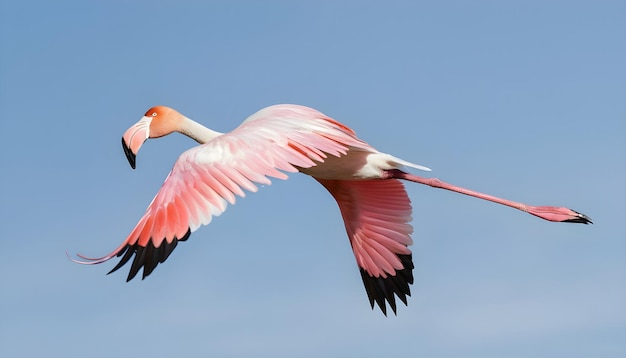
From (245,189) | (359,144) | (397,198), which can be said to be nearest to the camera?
(245,189)

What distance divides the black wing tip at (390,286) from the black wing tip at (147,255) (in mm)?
4521

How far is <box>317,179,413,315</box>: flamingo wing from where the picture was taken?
12414mm

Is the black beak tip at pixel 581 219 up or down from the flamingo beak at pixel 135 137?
down

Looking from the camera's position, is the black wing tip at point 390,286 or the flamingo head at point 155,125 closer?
the flamingo head at point 155,125

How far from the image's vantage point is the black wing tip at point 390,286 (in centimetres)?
1272

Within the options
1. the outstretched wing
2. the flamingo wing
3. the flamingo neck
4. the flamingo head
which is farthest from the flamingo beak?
the flamingo wing

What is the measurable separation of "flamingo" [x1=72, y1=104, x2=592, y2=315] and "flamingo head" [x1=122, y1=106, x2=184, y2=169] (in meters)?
0.01

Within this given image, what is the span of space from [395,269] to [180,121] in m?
3.15

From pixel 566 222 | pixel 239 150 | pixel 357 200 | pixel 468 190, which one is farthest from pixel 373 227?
pixel 239 150

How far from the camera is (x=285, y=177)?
8.84 metres

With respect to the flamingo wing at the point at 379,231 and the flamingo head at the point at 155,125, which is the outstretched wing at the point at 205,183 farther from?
the flamingo wing at the point at 379,231

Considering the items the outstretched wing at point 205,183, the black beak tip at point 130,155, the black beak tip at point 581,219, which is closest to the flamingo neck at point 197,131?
the black beak tip at point 130,155

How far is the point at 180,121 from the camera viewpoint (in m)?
11.7

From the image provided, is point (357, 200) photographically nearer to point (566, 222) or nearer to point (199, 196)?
point (566, 222)
